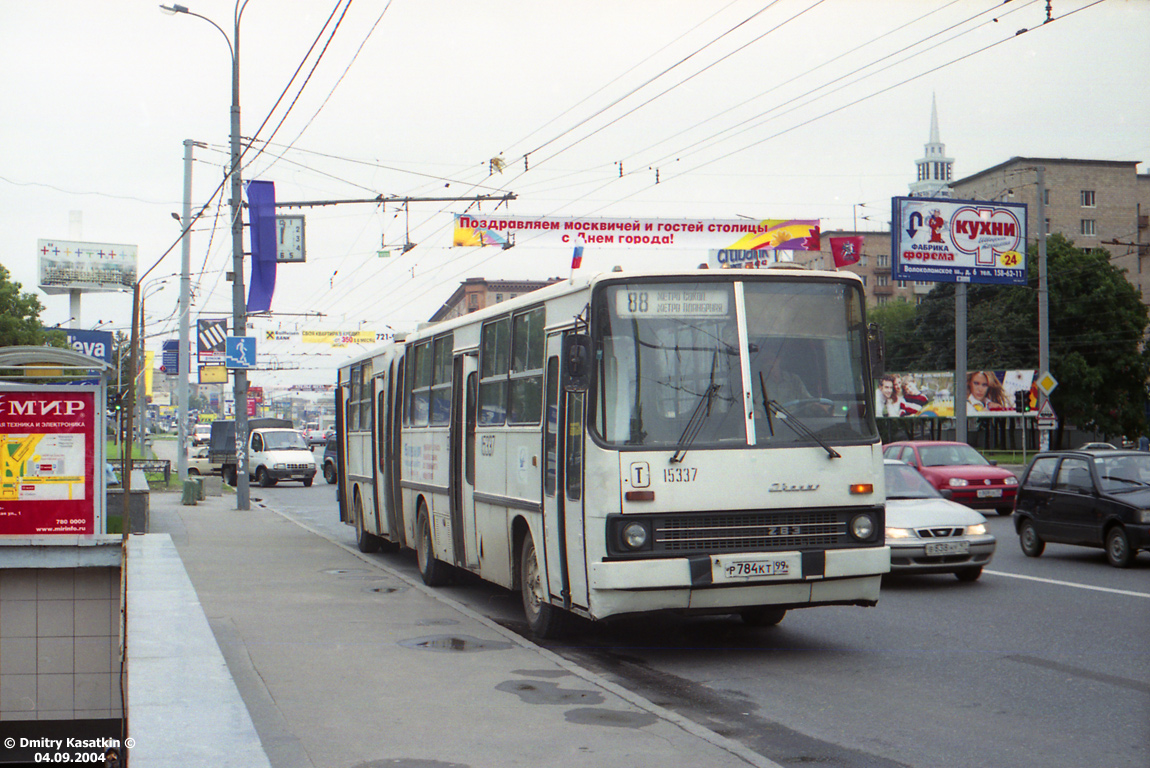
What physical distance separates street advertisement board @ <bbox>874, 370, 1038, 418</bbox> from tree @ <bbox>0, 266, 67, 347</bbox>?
39.4m

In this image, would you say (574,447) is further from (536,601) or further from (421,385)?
(421,385)

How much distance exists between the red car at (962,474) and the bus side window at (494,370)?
515 inches

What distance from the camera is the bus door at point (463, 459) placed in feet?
39.7

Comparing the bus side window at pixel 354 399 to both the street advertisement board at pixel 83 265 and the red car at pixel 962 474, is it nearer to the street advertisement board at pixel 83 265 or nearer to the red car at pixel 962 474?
the red car at pixel 962 474

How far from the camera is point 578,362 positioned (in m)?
8.56

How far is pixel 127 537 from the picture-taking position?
13.2m

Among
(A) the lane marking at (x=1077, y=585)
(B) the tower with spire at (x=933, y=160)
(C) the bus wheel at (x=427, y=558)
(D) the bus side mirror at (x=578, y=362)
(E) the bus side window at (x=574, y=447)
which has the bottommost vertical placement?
(A) the lane marking at (x=1077, y=585)

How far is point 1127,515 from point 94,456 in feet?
39.6

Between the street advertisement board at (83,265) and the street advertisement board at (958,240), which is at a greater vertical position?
the street advertisement board at (83,265)

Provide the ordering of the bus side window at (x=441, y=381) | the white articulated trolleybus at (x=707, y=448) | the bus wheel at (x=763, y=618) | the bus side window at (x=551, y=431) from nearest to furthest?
the white articulated trolleybus at (x=707, y=448), the bus side window at (x=551, y=431), the bus wheel at (x=763, y=618), the bus side window at (x=441, y=381)

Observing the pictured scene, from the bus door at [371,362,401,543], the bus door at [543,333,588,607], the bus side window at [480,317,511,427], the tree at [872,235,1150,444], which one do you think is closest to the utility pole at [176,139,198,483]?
the bus door at [371,362,401,543]

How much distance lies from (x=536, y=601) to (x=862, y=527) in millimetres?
2840

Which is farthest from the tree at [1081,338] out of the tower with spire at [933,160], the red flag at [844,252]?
the tower with spire at [933,160]

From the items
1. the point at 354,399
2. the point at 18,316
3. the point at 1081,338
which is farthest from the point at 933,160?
the point at 354,399
